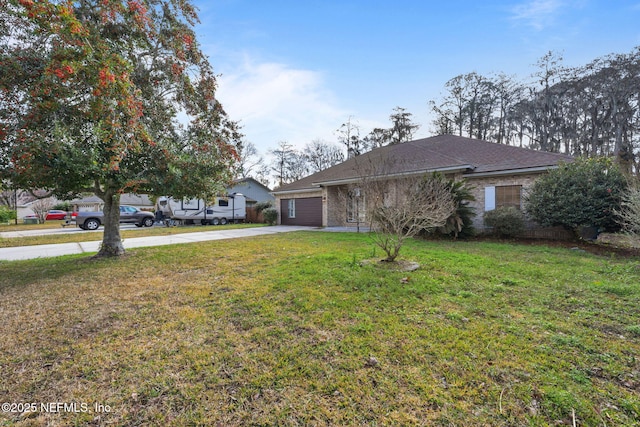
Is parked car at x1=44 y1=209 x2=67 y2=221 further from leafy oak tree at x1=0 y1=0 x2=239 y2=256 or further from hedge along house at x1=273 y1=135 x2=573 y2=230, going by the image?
leafy oak tree at x1=0 y1=0 x2=239 y2=256

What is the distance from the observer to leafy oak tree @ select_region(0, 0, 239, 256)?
4770mm

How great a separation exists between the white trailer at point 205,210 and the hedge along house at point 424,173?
15.4 ft

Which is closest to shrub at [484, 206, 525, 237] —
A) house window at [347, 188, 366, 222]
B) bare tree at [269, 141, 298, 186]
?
house window at [347, 188, 366, 222]

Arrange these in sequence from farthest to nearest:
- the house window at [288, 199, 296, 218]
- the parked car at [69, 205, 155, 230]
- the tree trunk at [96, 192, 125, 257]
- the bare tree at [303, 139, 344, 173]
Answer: the bare tree at [303, 139, 344, 173] → the house window at [288, 199, 296, 218] → the parked car at [69, 205, 155, 230] → the tree trunk at [96, 192, 125, 257]

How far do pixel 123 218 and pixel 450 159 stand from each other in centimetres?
2157

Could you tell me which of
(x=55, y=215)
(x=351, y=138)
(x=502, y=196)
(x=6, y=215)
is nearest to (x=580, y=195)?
(x=502, y=196)

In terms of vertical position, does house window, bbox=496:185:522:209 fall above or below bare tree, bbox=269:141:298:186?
below

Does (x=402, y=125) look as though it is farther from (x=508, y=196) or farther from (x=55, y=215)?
(x=55, y=215)

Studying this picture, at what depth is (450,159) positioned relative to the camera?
13062 mm

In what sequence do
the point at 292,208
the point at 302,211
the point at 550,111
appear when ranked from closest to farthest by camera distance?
1. the point at 302,211
2. the point at 292,208
3. the point at 550,111

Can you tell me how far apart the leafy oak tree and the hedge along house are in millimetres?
4752

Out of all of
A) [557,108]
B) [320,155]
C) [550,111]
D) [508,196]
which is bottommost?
[508,196]

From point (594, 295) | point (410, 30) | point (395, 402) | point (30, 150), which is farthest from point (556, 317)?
point (410, 30)

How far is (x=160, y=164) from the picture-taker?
6.61 m
